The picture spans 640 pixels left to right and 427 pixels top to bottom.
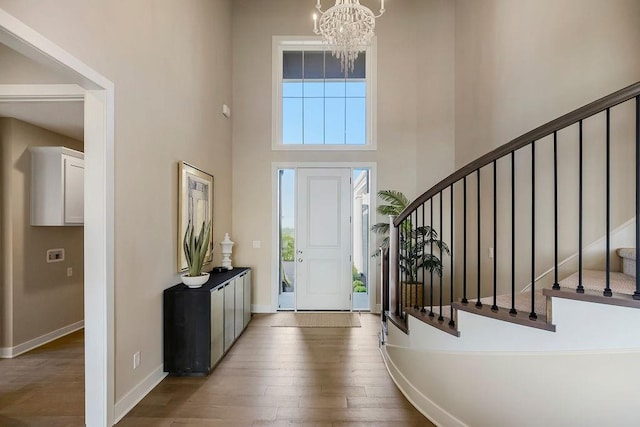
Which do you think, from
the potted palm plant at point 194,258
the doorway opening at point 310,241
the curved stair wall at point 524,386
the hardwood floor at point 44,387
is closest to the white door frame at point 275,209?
the doorway opening at point 310,241

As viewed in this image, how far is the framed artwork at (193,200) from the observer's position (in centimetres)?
309

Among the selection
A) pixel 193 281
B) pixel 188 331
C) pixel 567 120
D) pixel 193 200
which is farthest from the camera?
pixel 193 200

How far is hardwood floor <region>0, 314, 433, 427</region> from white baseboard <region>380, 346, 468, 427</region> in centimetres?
5

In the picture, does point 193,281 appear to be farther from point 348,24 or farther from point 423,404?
point 348,24

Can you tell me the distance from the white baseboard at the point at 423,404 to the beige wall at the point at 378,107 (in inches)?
107

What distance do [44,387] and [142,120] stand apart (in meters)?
2.37

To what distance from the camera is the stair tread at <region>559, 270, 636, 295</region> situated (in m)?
1.62

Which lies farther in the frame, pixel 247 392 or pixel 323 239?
pixel 323 239

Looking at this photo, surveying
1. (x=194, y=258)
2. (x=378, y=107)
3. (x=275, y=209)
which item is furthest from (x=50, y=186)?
Answer: (x=378, y=107)

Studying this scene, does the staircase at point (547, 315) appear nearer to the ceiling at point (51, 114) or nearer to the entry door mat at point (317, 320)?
the entry door mat at point (317, 320)

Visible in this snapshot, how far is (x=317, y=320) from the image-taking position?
4.59m

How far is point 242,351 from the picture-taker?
136 inches

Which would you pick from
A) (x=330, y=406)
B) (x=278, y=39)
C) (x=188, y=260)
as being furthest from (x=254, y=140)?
(x=330, y=406)

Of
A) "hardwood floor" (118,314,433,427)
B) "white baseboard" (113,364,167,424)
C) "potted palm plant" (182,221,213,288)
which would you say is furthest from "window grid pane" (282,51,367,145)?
"white baseboard" (113,364,167,424)
